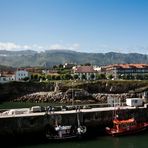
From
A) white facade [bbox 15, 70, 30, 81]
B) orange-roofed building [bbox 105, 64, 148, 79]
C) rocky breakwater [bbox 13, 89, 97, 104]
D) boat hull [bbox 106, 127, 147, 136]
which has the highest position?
orange-roofed building [bbox 105, 64, 148, 79]

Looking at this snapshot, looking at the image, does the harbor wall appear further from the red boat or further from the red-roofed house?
the red-roofed house

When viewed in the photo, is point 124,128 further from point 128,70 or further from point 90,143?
point 128,70

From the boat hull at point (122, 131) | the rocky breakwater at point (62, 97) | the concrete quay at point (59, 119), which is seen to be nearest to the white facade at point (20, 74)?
the rocky breakwater at point (62, 97)

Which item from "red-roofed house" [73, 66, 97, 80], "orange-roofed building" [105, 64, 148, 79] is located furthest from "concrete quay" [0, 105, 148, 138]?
"orange-roofed building" [105, 64, 148, 79]

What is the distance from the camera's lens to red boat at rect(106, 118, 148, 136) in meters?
49.8

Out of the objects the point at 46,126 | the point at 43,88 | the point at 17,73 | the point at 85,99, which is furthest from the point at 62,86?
the point at 46,126

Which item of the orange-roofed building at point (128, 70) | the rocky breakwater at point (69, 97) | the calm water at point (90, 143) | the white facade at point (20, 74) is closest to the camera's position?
the calm water at point (90, 143)

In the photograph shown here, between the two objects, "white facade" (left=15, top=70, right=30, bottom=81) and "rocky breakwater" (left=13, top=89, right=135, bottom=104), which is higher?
"white facade" (left=15, top=70, right=30, bottom=81)

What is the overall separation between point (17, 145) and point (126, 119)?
1696 centimetres

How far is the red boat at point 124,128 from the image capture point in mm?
49781

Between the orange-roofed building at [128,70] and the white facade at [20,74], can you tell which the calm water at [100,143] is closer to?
the white facade at [20,74]

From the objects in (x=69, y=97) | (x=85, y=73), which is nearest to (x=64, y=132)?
(x=69, y=97)

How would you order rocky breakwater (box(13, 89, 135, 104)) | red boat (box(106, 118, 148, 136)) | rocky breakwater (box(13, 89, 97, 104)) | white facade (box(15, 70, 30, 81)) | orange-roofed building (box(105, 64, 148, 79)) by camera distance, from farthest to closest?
orange-roofed building (box(105, 64, 148, 79)) < white facade (box(15, 70, 30, 81)) < rocky breakwater (box(13, 89, 97, 104)) < rocky breakwater (box(13, 89, 135, 104)) < red boat (box(106, 118, 148, 136))

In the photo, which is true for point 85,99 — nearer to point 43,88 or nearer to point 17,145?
point 43,88
